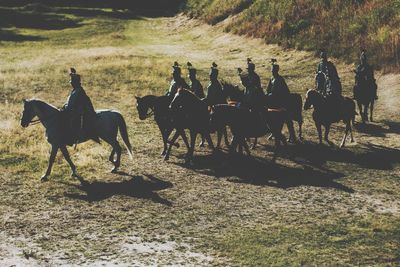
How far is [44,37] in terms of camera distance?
5409cm

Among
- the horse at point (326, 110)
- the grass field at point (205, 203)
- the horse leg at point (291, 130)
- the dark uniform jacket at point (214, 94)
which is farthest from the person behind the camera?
the horse at point (326, 110)

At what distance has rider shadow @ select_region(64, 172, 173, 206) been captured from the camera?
14719mm

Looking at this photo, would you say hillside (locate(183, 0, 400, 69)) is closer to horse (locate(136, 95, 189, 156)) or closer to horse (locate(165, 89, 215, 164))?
horse (locate(165, 89, 215, 164))

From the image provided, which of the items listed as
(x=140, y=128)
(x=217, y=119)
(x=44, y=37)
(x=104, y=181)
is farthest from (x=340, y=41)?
(x=44, y=37)

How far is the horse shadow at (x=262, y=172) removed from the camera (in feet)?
50.7

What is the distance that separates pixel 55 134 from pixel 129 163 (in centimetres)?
296

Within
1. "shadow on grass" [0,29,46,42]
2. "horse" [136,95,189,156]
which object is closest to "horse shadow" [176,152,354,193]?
"horse" [136,95,189,156]

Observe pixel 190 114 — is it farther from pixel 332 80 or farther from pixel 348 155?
pixel 332 80

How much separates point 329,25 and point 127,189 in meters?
27.0

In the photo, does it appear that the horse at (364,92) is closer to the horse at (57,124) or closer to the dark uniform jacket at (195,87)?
the dark uniform jacket at (195,87)

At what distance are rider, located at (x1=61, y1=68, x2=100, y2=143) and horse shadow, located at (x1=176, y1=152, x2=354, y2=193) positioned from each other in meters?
3.42

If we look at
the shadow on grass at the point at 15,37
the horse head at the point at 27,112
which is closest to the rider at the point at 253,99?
the horse head at the point at 27,112

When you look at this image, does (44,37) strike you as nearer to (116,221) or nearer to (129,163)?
(129,163)

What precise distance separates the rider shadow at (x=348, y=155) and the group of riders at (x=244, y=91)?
1666 millimetres
